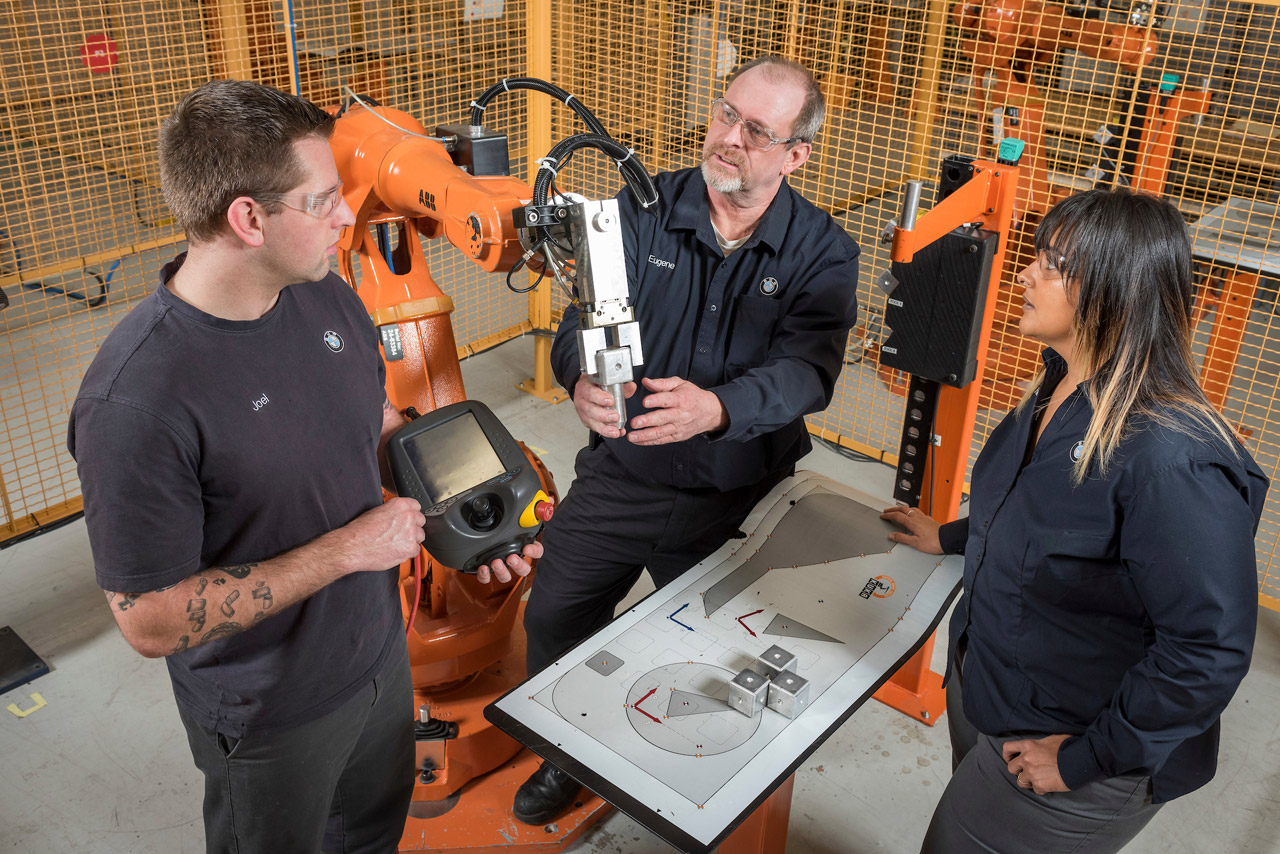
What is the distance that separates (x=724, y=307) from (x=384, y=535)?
1.16m

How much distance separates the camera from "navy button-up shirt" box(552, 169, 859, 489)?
8.45ft

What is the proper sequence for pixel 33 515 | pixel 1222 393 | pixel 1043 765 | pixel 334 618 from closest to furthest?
1. pixel 1043 765
2. pixel 334 618
3. pixel 33 515
4. pixel 1222 393

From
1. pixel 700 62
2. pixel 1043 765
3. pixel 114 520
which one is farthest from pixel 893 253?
pixel 700 62

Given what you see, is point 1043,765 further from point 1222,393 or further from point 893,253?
point 1222,393

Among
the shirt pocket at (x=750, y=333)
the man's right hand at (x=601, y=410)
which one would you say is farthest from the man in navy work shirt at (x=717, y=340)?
the man's right hand at (x=601, y=410)

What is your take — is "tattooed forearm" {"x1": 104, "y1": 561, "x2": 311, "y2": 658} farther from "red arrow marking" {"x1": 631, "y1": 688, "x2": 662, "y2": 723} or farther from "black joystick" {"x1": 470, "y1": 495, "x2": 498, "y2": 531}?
"red arrow marking" {"x1": 631, "y1": 688, "x2": 662, "y2": 723}

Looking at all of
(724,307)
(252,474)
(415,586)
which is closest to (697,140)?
(724,307)

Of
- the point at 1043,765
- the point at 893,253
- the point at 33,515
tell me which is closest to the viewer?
the point at 1043,765

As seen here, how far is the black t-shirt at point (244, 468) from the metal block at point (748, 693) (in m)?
0.75

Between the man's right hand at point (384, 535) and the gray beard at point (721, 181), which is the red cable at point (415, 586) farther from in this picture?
the gray beard at point (721, 181)

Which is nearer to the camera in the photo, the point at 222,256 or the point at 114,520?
the point at 114,520

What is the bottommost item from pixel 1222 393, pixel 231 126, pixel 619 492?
pixel 1222 393

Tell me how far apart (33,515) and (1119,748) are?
13.7ft

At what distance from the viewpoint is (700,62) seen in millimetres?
5387
